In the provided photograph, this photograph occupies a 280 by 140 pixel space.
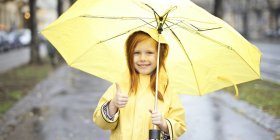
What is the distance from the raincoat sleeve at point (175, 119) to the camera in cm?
322

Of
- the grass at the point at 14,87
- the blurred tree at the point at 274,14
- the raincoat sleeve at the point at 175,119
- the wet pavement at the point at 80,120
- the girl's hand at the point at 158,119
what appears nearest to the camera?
the girl's hand at the point at 158,119

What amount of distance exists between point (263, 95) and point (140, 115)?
382 inches

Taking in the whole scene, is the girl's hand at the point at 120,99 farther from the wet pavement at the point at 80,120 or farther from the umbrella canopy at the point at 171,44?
the wet pavement at the point at 80,120

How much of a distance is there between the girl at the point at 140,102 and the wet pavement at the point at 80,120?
15.4 feet

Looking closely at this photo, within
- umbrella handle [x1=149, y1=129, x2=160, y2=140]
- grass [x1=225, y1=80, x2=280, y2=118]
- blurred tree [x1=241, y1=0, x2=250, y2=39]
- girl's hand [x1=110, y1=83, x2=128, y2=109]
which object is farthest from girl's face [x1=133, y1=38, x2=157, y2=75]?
blurred tree [x1=241, y1=0, x2=250, y2=39]

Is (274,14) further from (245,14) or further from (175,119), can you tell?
(175,119)

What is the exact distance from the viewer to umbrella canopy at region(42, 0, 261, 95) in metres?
3.47

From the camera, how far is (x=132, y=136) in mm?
3230

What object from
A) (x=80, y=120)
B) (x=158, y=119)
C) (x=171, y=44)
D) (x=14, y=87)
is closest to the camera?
(x=158, y=119)

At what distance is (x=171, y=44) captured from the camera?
371cm

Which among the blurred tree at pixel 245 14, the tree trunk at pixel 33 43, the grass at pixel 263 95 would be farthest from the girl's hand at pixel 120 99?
the blurred tree at pixel 245 14

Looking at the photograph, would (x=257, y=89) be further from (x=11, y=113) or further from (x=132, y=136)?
(x=132, y=136)

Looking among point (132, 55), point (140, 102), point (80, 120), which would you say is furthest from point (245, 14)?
point (140, 102)

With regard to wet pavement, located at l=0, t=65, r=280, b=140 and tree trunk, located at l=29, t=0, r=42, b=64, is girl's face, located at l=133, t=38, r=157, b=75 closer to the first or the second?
wet pavement, located at l=0, t=65, r=280, b=140
